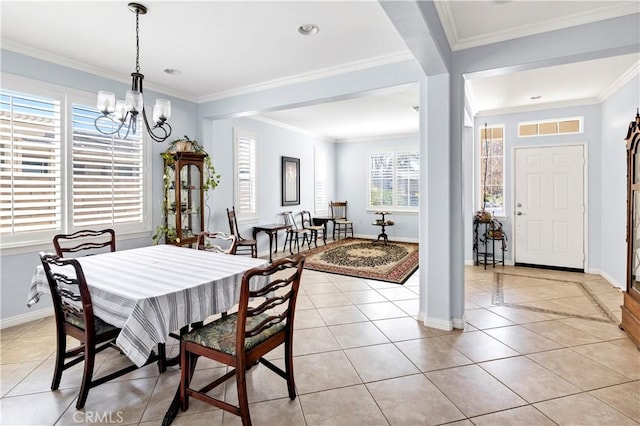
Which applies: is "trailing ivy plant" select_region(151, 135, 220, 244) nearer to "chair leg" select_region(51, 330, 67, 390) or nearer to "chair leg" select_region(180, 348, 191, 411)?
"chair leg" select_region(51, 330, 67, 390)

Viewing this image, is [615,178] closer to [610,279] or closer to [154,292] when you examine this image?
[610,279]

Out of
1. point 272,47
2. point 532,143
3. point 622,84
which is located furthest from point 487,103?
point 272,47

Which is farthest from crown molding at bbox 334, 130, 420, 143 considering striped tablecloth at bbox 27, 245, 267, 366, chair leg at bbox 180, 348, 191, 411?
chair leg at bbox 180, 348, 191, 411

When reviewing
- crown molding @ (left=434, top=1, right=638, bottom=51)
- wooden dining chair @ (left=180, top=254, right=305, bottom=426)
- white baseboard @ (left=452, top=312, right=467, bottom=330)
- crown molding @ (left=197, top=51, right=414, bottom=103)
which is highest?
crown molding @ (left=197, top=51, right=414, bottom=103)

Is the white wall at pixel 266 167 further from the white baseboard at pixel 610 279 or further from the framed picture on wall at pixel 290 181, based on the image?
the white baseboard at pixel 610 279

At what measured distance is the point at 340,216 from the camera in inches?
349

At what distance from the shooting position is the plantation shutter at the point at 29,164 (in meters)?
2.98

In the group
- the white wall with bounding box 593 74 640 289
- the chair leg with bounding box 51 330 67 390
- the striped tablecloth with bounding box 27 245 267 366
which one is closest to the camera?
the striped tablecloth with bounding box 27 245 267 366

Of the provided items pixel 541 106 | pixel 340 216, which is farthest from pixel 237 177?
pixel 541 106

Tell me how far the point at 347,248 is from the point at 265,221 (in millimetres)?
1868

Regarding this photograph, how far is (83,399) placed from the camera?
6.29 ft

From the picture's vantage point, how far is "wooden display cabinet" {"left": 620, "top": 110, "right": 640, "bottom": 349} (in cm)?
277
